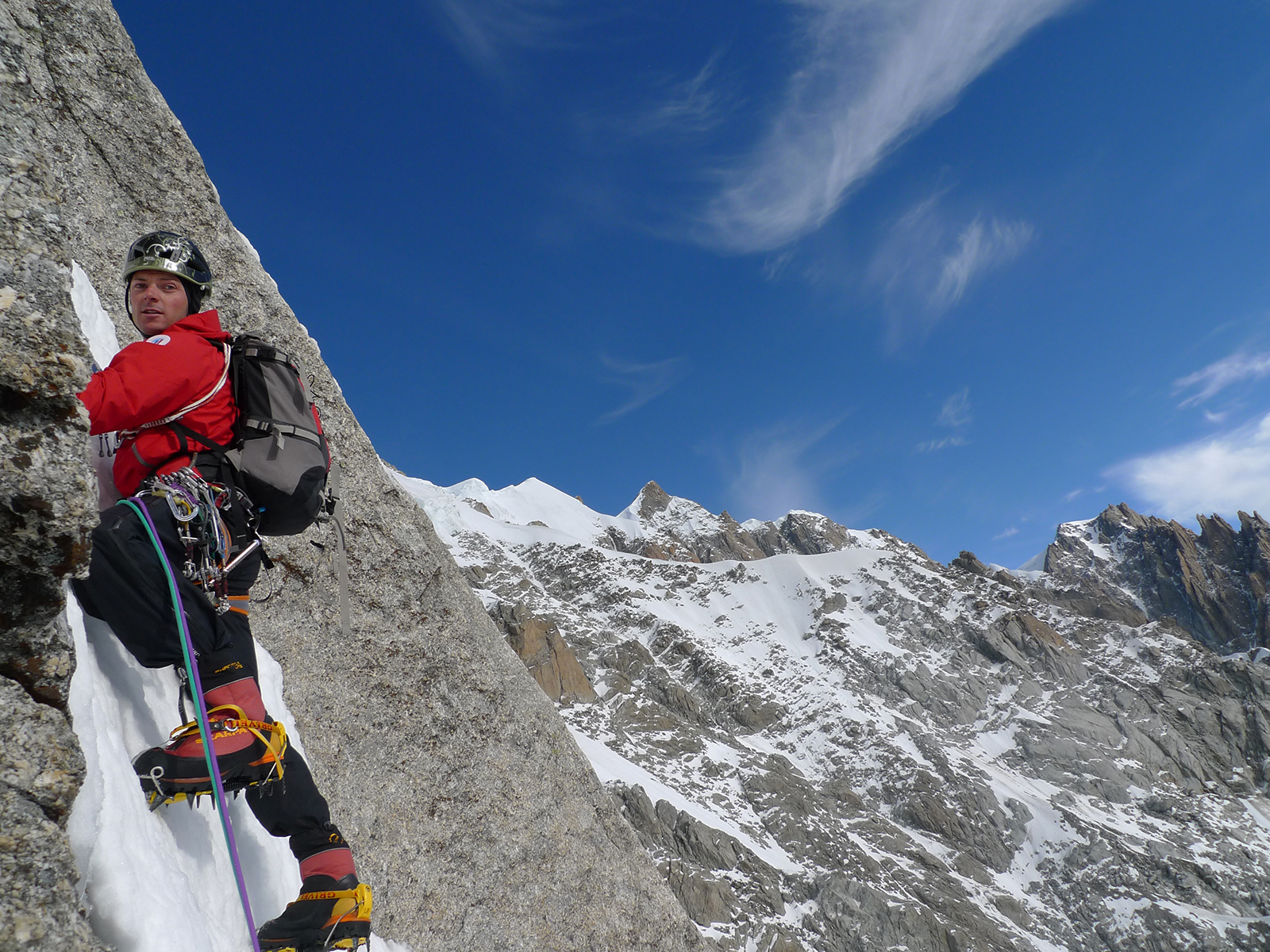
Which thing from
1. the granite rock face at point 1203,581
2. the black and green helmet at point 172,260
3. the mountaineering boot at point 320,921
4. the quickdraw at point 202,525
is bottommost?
the mountaineering boot at point 320,921

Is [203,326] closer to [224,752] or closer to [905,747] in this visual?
[224,752]

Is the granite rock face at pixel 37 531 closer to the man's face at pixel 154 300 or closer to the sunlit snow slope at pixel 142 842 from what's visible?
the sunlit snow slope at pixel 142 842

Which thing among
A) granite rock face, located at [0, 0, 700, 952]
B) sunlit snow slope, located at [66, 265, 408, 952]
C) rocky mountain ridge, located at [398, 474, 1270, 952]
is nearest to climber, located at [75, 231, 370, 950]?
sunlit snow slope, located at [66, 265, 408, 952]

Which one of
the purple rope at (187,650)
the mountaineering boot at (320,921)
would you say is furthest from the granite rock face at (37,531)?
the mountaineering boot at (320,921)

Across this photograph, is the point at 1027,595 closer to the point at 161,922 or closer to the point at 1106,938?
the point at 1106,938

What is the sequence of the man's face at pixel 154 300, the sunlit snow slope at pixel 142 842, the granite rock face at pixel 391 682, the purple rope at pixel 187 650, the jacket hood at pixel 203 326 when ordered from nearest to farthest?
1. the sunlit snow slope at pixel 142 842
2. the purple rope at pixel 187 650
3. the jacket hood at pixel 203 326
4. the man's face at pixel 154 300
5. the granite rock face at pixel 391 682

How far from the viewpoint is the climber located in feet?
9.23

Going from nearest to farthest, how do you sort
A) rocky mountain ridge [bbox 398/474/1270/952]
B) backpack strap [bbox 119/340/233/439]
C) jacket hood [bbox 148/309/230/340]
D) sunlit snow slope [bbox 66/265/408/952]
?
sunlit snow slope [bbox 66/265/408/952]
backpack strap [bbox 119/340/233/439]
jacket hood [bbox 148/309/230/340]
rocky mountain ridge [bbox 398/474/1270/952]

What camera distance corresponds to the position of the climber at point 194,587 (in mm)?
2812

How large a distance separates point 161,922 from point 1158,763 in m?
118

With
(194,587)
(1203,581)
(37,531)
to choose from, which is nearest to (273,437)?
(194,587)

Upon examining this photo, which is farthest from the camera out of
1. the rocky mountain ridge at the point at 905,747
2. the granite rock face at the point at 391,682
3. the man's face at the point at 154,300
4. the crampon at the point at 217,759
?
the rocky mountain ridge at the point at 905,747

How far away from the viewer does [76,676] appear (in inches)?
107

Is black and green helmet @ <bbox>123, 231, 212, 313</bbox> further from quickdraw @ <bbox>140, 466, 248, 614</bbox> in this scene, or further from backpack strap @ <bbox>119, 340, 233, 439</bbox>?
quickdraw @ <bbox>140, 466, 248, 614</bbox>
